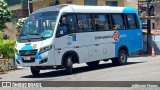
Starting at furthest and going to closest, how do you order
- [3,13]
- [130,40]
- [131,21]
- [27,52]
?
[3,13] → [131,21] → [130,40] → [27,52]

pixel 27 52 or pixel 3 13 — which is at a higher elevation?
pixel 3 13

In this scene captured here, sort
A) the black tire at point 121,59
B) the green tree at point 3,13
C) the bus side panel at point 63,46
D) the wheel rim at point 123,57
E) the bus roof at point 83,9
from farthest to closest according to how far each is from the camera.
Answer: the green tree at point 3,13 → the wheel rim at point 123,57 → the black tire at point 121,59 → the bus roof at point 83,9 → the bus side panel at point 63,46

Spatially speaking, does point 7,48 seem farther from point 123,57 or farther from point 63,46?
point 63,46

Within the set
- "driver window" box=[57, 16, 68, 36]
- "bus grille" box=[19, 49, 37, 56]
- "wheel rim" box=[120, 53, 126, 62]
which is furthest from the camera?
"wheel rim" box=[120, 53, 126, 62]

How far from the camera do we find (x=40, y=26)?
18.1m

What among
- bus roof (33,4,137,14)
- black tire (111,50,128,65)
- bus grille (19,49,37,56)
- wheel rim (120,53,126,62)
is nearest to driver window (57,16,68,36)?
bus roof (33,4,137,14)

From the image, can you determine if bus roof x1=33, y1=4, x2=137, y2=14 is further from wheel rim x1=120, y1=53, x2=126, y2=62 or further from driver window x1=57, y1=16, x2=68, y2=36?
wheel rim x1=120, y1=53, x2=126, y2=62

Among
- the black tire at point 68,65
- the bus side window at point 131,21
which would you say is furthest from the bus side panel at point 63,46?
the bus side window at point 131,21

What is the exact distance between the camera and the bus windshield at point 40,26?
17712 mm

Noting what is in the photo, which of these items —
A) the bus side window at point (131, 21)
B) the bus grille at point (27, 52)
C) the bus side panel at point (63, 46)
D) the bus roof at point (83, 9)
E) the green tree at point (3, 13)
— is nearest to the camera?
the bus grille at point (27, 52)

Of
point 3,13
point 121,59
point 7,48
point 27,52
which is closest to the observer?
point 27,52

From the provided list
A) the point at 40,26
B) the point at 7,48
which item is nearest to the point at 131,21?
the point at 40,26

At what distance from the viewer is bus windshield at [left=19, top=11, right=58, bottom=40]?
17712 millimetres

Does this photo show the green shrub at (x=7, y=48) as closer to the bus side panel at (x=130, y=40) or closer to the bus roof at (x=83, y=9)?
the bus roof at (x=83, y=9)
